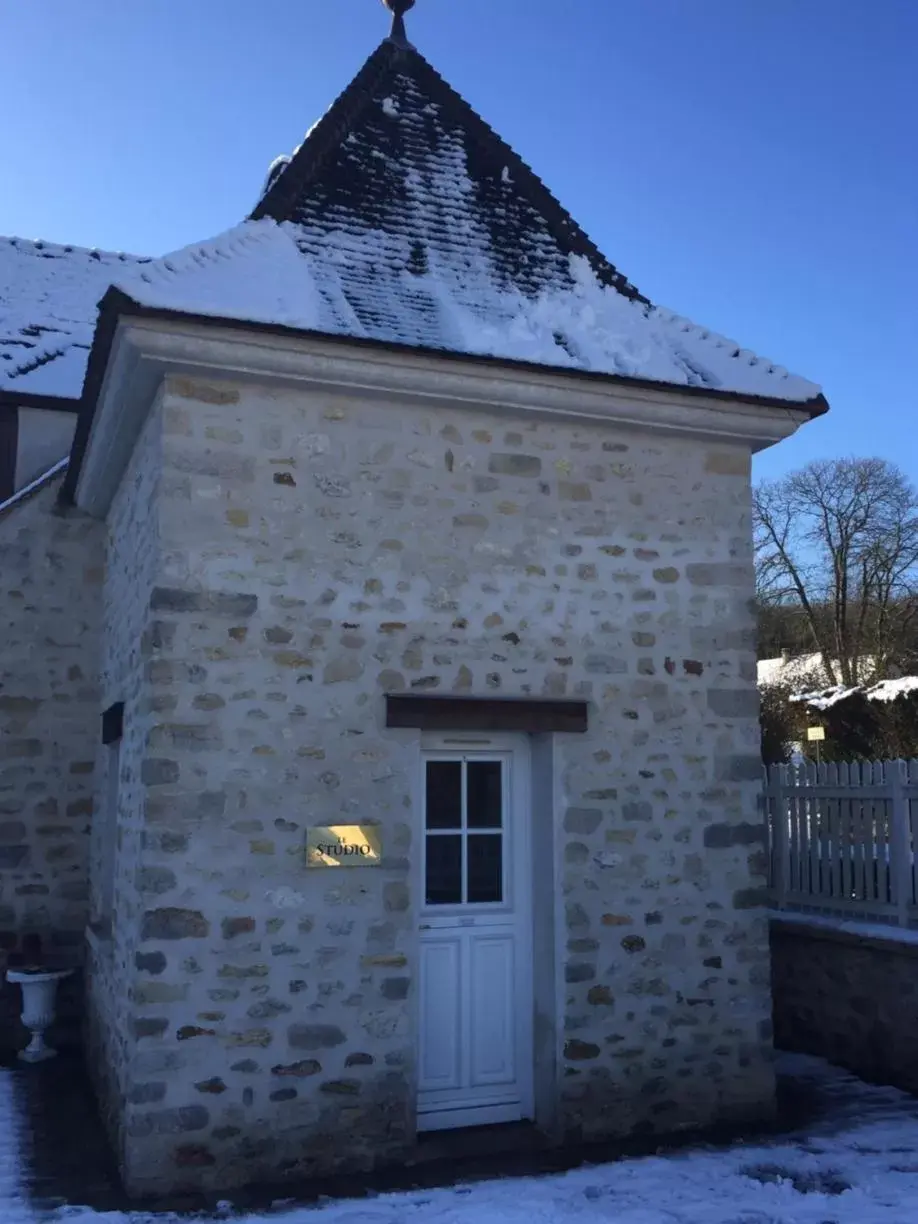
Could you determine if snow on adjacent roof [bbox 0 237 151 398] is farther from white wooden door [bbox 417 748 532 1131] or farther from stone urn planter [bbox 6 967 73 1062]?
white wooden door [bbox 417 748 532 1131]

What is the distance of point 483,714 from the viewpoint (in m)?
5.82

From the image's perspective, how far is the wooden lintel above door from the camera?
5672 millimetres

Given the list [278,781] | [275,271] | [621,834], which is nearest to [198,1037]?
[278,781]

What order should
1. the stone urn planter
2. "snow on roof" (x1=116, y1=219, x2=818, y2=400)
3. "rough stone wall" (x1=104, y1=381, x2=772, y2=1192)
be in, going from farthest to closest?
1. the stone urn planter
2. "snow on roof" (x1=116, y1=219, x2=818, y2=400)
3. "rough stone wall" (x1=104, y1=381, x2=772, y2=1192)

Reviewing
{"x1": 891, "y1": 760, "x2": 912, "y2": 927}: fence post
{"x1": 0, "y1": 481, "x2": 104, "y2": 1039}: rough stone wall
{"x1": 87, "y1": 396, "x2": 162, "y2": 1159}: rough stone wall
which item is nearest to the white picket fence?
{"x1": 891, "y1": 760, "x2": 912, "y2": 927}: fence post

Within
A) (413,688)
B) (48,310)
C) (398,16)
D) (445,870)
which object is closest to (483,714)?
(413,688)

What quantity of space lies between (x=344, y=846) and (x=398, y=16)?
5917 mm

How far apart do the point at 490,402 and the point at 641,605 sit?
4.88 feet

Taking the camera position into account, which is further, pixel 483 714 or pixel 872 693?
pixel 872 693

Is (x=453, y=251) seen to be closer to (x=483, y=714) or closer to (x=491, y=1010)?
(x=483, y=714)

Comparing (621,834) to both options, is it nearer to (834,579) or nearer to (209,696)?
(209,696)

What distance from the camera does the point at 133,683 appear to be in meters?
6.03

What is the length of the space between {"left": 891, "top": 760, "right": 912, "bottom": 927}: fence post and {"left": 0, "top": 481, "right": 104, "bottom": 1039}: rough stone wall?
574cm

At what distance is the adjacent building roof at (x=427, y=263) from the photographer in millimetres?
5660
